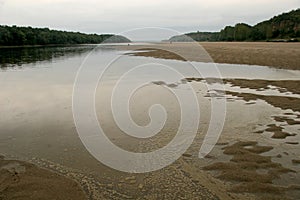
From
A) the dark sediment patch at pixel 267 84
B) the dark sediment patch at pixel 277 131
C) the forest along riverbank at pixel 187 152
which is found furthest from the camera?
the dark sediment patch at pixel 267 84

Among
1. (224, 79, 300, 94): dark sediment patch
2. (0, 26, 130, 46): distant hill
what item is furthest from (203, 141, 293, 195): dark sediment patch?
(0, 26, 130, 46): distant hill

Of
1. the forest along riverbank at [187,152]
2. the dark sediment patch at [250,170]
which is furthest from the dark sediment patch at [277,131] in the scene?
the dark sediment patch at [250,170]

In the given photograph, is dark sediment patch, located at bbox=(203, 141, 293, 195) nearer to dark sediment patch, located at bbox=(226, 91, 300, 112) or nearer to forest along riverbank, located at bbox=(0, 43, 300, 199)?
forest along riverbank, located at bbox=(0, 43, 300, 199)

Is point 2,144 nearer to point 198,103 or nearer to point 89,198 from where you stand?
point 89,198

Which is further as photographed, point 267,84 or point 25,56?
point 25,56

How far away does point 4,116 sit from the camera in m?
12.1

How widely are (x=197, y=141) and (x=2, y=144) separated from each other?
19.8 feet

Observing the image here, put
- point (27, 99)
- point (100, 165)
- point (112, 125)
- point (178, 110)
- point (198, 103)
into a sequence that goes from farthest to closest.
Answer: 1. point (27, 99)
2. point (198, 103)
3. point (178, 110)
4. point (112, 125)
5. point (100, 165)

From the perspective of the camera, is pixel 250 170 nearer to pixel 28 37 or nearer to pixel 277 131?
pixel 277 131

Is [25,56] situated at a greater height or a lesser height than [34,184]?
lesser

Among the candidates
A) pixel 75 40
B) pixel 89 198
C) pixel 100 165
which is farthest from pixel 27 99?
pixel 75 40

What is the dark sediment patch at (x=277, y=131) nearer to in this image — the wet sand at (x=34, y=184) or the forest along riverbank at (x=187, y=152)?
the forest along riverbank at (x=187, y=152)

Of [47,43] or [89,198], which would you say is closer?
[89,198]

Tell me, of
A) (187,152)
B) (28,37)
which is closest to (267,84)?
(187,152)
